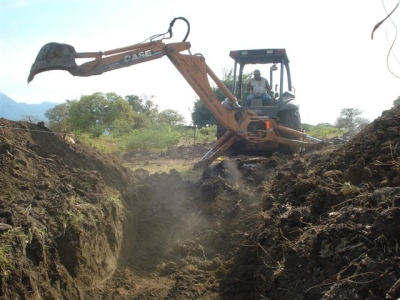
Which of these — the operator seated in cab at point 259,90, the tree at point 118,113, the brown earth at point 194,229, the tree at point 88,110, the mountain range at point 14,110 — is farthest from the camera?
the tree at point 118,113

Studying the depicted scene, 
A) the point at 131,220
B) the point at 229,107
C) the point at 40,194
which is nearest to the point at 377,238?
the point at 40,194

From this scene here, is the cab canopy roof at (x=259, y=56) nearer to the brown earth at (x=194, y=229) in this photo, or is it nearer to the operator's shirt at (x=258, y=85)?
the operator's shirt at (x=258, y=85)

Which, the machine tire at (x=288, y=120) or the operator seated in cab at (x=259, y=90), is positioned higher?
the operator seated in cab at (x=259, y=90)

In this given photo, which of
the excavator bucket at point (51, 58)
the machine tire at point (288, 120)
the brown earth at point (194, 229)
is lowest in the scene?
the brown earth at point (194, 229)

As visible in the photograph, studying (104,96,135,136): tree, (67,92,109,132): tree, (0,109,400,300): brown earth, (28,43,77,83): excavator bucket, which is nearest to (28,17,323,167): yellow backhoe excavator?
(28,43,77,83): excavator bucket

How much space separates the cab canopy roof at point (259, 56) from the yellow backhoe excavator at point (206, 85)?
0.02m

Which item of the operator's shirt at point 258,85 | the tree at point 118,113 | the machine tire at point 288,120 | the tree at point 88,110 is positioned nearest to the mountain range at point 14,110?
the tree at point 88,110

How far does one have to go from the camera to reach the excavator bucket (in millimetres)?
7945

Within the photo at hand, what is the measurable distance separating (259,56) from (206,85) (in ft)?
6.60

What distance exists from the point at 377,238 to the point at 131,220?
400 cm

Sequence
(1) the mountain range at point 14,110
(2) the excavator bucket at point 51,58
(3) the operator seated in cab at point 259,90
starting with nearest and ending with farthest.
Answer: (2) the excavator bucket at point 51,58, (1) the mountain range at point 14,110, (3) the operator seated in cab at point 259,90

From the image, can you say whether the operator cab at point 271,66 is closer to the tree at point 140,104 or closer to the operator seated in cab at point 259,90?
the operator seated in cab at point 259,90

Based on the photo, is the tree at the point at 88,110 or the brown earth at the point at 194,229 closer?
the brown earth at the point at 194,229

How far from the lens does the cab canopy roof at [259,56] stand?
11.0m
